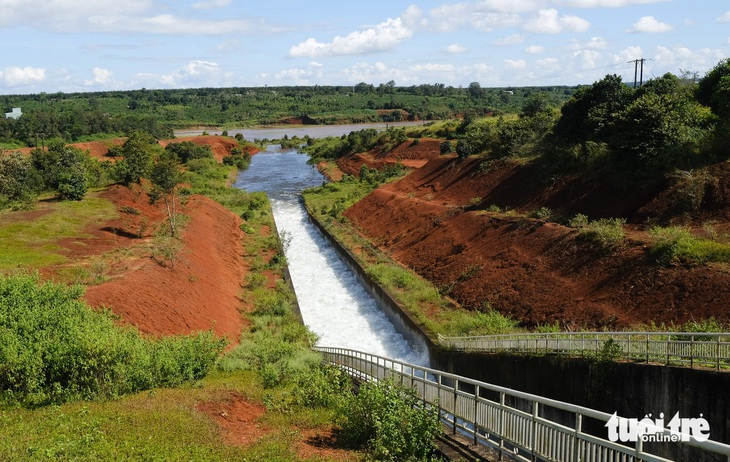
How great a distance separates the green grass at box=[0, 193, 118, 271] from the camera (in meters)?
28.1

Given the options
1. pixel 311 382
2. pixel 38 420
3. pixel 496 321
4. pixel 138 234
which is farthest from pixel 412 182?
pixel 38 420

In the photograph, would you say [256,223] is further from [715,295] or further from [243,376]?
[715,295]

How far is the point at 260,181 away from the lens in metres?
85.0

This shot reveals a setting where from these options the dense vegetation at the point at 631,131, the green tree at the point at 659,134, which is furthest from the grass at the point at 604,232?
the green tree at the point at 659,134

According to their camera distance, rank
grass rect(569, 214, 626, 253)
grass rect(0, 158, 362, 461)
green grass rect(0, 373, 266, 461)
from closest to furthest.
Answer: green grass rect(0, 373, 266, 461) < grass rect(0, 158, 362, 461) < grass rect(569, 214, 626, 253)

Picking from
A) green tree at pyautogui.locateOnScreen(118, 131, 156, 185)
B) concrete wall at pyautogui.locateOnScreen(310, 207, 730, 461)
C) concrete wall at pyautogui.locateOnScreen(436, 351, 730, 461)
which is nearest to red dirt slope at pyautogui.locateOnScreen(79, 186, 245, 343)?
green tree at pyautogui.locateOnScreen(118, 131, 156, 185)

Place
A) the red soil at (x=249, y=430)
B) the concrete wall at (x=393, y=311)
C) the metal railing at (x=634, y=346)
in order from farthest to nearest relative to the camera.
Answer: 1. the concrete wall at (x=393, y=311)
2. the metal railing at (x=634, y=346)
3. the red soil at (x=249, y=430)

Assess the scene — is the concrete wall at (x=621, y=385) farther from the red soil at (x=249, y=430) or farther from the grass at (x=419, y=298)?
the red soil at (x=249, y=430)

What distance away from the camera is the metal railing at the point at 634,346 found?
11784mm

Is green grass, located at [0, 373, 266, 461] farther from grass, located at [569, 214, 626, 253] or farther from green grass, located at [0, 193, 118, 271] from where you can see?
grass, located at [569, 214, 626, 253]

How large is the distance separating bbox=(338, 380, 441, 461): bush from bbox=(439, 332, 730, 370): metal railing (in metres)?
5.59

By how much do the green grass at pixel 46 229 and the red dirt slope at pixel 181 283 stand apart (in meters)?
1.59

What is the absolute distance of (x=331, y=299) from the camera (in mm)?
33031

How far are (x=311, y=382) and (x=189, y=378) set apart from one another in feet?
11.9
